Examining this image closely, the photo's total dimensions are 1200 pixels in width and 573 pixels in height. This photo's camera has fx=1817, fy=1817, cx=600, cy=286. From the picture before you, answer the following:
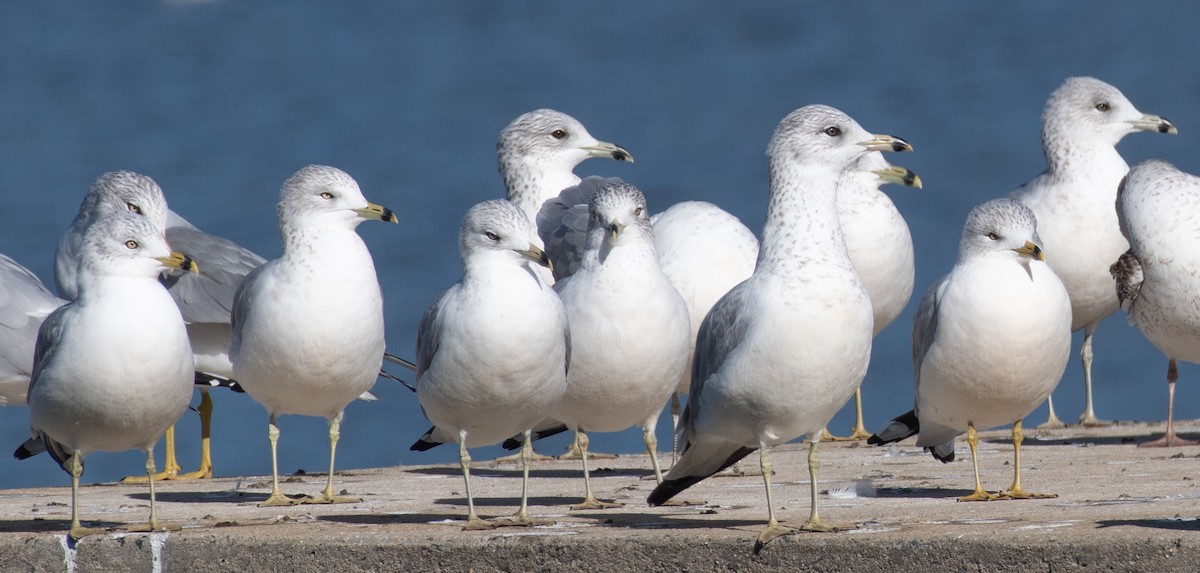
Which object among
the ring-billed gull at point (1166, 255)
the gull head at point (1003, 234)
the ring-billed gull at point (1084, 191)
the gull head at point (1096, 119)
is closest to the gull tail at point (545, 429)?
the gull head at point (1003, 234)

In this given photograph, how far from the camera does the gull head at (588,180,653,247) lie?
19.9 ft

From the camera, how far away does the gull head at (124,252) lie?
562 centimetres

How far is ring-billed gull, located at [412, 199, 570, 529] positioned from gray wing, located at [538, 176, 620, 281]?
1.38 meters

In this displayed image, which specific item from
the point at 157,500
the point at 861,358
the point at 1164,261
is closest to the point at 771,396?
the point at 861,358

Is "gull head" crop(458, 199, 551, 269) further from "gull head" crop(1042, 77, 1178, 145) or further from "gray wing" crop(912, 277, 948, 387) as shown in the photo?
"gull head" crop(1042, 77, 1178, 145)

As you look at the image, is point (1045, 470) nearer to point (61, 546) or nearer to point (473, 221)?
point (473, 221)

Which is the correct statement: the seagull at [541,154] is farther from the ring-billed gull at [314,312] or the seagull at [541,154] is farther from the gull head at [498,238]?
the gull head at [498,238]

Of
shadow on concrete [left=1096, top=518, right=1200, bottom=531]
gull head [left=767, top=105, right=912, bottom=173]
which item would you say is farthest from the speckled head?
shadow on concrete [left=1096, top=518, right=1200, bottom=531]

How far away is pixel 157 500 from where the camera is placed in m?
6.81

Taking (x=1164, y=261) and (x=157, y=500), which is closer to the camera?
(x=157, y=500)

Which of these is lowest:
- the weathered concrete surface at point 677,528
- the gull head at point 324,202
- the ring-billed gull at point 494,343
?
the weathered concrete surface at point 677,528

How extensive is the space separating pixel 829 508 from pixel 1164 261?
3.01 m

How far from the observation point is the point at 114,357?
5.44m

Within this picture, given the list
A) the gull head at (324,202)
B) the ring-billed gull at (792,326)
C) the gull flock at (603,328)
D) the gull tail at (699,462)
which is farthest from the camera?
the gull head at (324,202)
